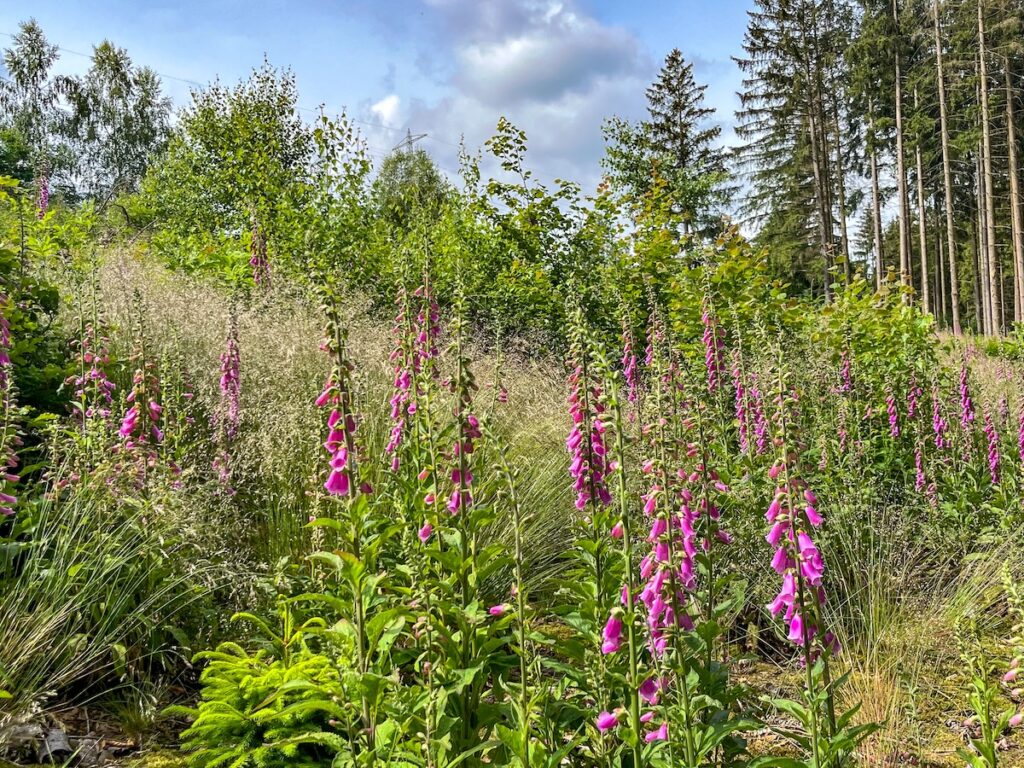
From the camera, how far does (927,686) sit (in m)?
3.43

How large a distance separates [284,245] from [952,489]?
9584mm

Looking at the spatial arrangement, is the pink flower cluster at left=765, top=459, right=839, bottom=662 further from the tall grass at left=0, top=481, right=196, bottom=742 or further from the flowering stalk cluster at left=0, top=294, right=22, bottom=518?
the flowering stalk cluster at left=0, top=294, right=22, bottom=518

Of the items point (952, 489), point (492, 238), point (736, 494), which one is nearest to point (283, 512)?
point (736, 494)

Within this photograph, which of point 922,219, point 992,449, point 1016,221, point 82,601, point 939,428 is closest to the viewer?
point 82,601

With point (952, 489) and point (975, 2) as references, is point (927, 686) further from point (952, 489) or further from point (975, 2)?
point (975, 2)

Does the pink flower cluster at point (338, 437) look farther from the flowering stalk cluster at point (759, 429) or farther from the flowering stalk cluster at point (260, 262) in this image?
the flowering stalk cluster at point (260, 262)

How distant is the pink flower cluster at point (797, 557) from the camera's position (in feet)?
6.26

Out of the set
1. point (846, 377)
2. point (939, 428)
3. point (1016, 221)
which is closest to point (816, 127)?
point (1016, 221)

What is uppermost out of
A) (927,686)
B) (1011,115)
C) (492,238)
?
(1011,115)

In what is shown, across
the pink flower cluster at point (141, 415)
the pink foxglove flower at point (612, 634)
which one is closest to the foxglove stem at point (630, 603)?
the pink foxglove flower at point (612, 634)

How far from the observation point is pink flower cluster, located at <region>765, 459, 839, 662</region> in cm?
191

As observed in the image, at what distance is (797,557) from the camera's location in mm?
1931

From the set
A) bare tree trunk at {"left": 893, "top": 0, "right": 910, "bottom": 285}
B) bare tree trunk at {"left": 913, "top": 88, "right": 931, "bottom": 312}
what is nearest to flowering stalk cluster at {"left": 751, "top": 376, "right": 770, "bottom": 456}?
bare tree trunk at {"left": 913, "top": 88, "right": 931, "bottom": 312}

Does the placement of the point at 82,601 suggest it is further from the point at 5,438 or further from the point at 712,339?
the point at 712,339
